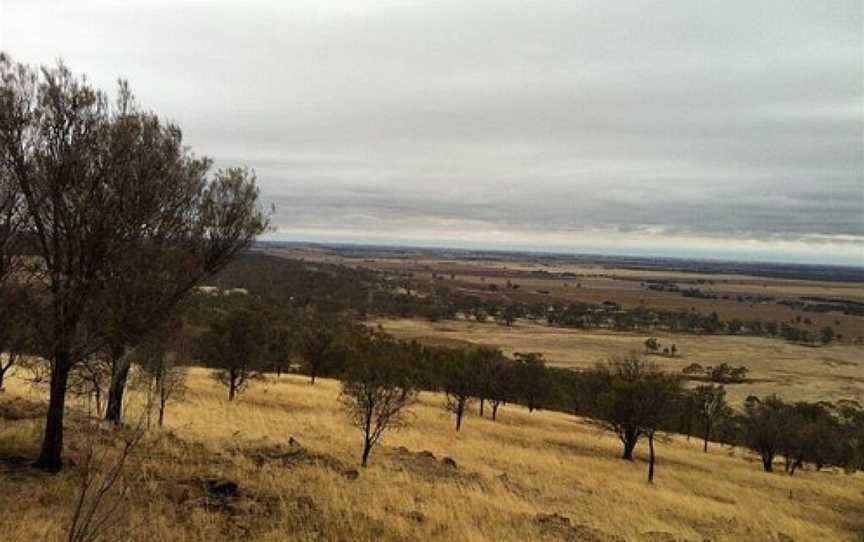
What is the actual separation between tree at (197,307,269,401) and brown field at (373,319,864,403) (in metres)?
65.2

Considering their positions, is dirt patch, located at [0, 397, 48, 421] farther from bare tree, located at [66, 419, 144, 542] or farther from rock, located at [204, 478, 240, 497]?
rock, located at [204, 478, 240, 497]

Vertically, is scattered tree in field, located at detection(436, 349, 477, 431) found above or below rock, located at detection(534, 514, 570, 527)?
below

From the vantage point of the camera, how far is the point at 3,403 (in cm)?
1852

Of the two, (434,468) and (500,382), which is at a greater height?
(434,468)

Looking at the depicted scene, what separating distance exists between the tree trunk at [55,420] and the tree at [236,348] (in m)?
27.0

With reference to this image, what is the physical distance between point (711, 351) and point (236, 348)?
117037mm

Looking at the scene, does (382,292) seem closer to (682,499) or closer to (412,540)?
(682,499)

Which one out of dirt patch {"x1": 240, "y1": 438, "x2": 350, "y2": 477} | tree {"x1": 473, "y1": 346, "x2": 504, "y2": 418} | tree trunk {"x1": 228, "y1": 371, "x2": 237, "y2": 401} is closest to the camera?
dirt patch {"x1": 240, "y1": 438, "x2": 350, "y2": 477}

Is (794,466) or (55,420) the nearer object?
(55,420)

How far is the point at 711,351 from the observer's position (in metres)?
133

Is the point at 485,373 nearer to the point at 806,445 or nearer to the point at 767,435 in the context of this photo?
the point at 767,435

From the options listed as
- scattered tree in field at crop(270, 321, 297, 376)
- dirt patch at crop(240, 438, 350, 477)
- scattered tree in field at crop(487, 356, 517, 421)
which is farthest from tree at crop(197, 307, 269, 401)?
dirt patch at crop(240, 438, 350, 477)

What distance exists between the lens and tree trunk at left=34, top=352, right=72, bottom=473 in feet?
38.7

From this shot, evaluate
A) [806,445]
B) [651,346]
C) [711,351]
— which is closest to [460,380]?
[806,445]
